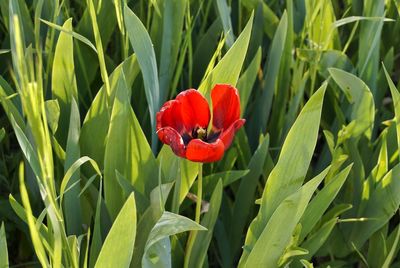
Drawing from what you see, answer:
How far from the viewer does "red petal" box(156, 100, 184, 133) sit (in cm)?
94

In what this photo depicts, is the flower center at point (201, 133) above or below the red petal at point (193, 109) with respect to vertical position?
below

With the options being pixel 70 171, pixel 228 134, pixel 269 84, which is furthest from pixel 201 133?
pixel 269 84

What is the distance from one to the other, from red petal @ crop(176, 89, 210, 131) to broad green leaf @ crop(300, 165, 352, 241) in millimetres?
187

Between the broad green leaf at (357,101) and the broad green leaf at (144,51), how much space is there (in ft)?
0.94

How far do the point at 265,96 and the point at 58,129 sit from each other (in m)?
0.36

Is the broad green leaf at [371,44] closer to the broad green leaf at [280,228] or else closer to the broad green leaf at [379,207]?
the broad green leaf at [379,207]

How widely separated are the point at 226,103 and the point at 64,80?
31 cm

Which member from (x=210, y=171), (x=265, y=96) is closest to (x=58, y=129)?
(x=210, y=171)

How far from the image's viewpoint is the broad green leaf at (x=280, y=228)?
36.4 inches

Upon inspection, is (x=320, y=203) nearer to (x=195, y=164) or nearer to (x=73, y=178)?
(x=195, y=164)

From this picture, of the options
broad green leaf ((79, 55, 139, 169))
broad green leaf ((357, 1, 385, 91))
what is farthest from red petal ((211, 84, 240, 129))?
broad green leaf ((357, 1, 385, 91))

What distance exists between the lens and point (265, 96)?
1309mm

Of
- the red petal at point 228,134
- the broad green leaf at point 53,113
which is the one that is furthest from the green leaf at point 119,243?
the broad green leaf at point 53,113

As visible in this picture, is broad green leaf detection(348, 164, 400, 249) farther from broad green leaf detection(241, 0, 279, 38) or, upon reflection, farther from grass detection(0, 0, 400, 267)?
broad green leaf detection(241, 0, 279, 38)
